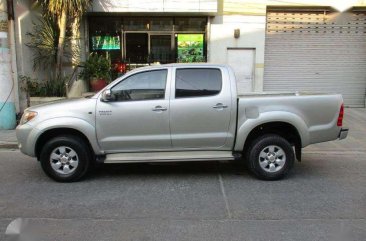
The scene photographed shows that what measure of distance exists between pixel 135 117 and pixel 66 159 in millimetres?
1246

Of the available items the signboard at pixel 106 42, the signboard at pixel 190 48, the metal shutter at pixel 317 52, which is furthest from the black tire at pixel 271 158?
the signboard at pixel 106 42

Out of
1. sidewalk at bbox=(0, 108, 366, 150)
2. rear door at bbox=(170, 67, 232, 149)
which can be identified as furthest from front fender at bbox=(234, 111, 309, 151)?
sidewalk at bbox=(0, 108, 366, 150)

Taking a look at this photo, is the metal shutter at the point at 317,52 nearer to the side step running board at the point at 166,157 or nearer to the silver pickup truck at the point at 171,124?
the silver pickup truck at the point at 171,124

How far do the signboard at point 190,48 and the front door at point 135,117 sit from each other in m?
8.52

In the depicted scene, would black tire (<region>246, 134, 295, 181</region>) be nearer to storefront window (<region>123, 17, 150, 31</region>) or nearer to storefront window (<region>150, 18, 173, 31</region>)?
storefront window (<region>150, 18, 173, 31</region>)

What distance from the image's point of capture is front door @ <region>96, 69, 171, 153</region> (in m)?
6.20

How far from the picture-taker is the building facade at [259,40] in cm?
1421

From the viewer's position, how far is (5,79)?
10.0 meters

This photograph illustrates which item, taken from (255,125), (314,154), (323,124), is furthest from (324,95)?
(314,154)

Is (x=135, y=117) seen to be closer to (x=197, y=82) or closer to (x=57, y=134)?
(x=197, y=82)

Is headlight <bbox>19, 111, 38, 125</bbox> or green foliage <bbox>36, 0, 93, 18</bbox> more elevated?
green foliage <bbox>36, 0, 93, 18</bbox>

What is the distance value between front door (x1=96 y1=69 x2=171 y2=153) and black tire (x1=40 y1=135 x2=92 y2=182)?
0.33 m

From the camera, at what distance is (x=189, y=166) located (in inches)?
288

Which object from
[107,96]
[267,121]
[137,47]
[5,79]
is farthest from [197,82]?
[137,47]
